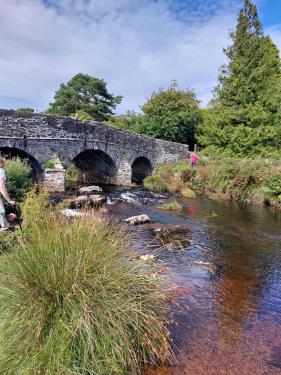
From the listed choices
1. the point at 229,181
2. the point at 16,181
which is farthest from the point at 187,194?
the point at 16,181

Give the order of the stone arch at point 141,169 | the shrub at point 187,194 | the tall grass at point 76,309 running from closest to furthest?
the tall grass at point 76,309 → the shrub at point 187,194 → the stone arch at point 141,169

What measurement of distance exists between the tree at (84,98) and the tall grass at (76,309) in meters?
35.3

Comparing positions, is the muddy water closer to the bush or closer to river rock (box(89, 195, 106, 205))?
river rock (box(89, 195, 106, 205))

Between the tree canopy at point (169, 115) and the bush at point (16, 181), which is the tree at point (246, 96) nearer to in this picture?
the tree canopy at point (169, 115)

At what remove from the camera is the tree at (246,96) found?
23.3 m

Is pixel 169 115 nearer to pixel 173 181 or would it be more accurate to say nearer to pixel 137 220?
pixel 173 181

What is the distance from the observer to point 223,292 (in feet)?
21.1

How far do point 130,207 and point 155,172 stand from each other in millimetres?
12309

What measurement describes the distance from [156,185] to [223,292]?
15.8 m

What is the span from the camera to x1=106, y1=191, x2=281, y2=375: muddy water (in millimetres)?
4371

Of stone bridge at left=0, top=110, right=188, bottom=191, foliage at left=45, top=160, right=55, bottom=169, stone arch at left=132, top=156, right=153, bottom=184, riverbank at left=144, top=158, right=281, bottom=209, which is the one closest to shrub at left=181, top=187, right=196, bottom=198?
riverbank at left=144, top=158, right=281, bottom=209

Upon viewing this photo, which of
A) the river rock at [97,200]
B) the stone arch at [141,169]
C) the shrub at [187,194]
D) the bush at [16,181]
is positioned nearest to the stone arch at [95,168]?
the stone arch at [141,169]

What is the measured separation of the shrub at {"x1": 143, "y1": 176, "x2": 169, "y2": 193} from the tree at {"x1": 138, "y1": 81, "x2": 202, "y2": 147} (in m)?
9.20

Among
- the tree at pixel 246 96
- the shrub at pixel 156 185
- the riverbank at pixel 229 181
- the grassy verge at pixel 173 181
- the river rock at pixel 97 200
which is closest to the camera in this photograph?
the river rock at pixel 97 200
